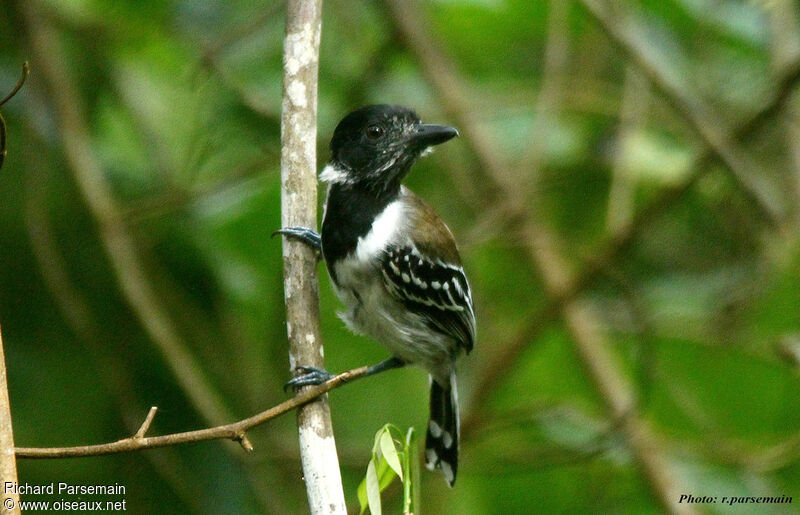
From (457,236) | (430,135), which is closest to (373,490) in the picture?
(430,135)

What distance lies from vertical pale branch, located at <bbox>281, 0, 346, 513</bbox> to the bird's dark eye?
54 centimetres

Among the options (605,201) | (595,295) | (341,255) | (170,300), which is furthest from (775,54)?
(170,300)

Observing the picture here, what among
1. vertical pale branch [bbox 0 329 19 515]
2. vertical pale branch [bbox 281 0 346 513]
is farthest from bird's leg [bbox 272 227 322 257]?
vertical pale branch [bbox 0 329 19 515]

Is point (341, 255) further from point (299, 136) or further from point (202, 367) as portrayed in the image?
point (202, 367)

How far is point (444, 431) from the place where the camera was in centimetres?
366

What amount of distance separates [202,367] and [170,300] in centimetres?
32

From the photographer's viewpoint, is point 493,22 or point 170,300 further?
point 493,22

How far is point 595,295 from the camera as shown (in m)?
5.51

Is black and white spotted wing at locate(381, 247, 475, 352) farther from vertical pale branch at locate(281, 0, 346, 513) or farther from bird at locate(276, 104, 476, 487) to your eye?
vertical pale branch at locate(281, 0, 346, 513)

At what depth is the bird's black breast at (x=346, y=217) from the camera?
2.92 metres

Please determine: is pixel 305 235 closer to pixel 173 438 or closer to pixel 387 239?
pixel 387 239

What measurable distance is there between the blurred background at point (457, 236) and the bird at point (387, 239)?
2.66 feet

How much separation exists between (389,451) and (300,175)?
0.86 metres

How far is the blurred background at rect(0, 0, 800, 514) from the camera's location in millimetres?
3699
